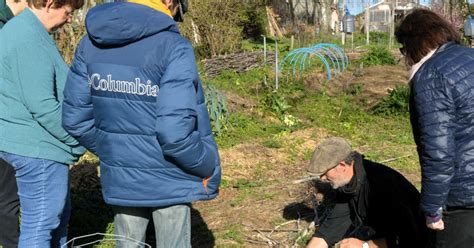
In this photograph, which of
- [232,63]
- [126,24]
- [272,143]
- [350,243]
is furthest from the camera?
[232,63]

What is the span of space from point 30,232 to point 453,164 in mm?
2000

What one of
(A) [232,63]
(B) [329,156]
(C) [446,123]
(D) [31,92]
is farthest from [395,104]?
(D) [31,92]

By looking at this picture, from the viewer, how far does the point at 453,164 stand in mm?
2494

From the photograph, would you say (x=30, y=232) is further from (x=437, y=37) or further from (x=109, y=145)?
(x=437, y=37)

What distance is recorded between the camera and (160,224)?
2.61 meters

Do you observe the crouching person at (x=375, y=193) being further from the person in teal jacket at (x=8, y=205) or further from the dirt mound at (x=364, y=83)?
the dirt mound at (x=364, y=83)

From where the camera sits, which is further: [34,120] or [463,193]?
[34,120]

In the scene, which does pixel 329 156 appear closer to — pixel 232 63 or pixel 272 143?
pixel 272 143

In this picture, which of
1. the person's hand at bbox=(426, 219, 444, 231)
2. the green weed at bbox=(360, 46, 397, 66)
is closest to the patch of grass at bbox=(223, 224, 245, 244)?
the person's hand at bbox=(426, 219, 444, 231)

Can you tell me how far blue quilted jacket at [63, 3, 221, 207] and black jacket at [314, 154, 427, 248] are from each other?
1.12 meters

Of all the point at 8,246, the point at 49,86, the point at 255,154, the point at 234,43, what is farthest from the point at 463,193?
the point at 234,43

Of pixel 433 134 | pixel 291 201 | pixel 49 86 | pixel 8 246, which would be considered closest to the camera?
pixel 433 134

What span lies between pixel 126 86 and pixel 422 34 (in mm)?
1336

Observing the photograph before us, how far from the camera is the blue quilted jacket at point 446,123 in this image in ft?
8.07
